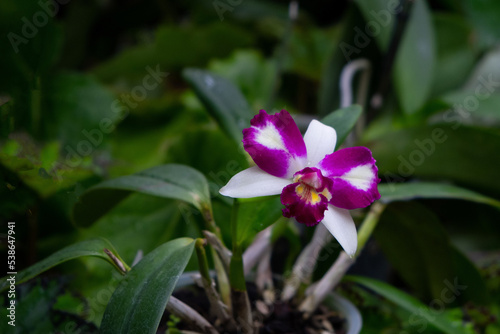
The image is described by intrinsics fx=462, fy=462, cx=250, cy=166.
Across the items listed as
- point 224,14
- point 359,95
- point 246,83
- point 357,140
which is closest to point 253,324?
point 357,140

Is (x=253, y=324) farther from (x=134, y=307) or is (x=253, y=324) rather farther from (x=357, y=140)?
(x=357, y=140)

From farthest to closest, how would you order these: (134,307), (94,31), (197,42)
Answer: (94,31) < (197,42) < (134,307)

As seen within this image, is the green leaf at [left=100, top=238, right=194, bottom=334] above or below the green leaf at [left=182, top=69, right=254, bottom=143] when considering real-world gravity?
above

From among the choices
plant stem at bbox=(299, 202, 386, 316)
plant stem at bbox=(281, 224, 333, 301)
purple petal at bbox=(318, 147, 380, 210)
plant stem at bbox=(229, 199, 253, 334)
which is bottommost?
plant stem at bbox=(281, 224, 333, 301)

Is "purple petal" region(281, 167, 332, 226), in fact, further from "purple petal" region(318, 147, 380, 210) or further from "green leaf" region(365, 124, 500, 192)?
"green leaf" region(365, 124, 500, 192)

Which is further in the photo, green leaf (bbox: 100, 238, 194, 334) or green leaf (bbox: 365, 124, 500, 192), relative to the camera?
green leaf (bbox: 365, 124, 500, 192)

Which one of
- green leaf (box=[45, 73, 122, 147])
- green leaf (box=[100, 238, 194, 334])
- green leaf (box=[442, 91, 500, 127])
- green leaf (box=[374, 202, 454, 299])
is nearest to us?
green leaf (box=[100, 238, 194, 334])

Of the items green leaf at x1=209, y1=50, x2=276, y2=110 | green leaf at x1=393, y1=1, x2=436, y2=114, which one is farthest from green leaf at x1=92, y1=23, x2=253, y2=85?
green leaf at x1=393, y1=1, x2=436, y2=114

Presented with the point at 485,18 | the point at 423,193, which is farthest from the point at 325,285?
Answer: the point at 485,18

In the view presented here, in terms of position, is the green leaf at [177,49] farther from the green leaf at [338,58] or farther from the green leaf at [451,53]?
the green leaf at [451,53]
